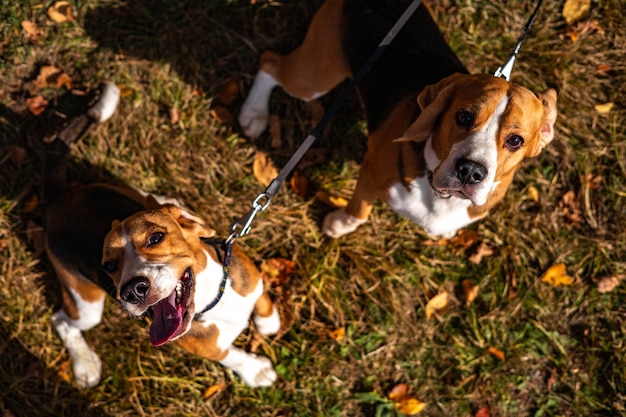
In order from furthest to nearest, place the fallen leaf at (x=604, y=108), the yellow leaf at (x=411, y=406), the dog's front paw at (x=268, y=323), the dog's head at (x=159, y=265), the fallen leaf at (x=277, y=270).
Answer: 1. the fallen leaf at (x=604, y=108)
2. the fallen leaf at (x=277, y=270)
3. the yellow leaf at (x=411, y=406)
4. the dog's front paw at (x=268, y=323)
5. the dog's head at (x=159, y=265)

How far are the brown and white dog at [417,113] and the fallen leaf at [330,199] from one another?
0.70 feet

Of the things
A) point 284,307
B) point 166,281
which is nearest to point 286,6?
point 284,307

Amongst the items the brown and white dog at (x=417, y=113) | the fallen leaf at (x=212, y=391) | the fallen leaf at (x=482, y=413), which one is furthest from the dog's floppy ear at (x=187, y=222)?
the fallen leaf at (x=482, y=413)

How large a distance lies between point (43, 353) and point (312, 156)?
9.77 ft

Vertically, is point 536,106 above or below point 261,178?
above

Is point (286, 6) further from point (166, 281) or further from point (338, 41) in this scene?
point (166, 281)

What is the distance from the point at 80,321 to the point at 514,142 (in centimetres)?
365

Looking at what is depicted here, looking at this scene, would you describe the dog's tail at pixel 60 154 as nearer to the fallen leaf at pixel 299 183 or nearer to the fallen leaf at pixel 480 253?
the fallen leaf at pixel 299 183

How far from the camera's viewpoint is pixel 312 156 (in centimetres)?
545

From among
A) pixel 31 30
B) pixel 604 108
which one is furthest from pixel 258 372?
pixel 604 108

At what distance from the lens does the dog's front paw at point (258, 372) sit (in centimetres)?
501

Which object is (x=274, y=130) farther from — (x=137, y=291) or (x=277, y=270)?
(x=137, y=291)

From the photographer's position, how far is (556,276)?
17.8 feet

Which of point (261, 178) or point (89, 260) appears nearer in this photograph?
point (89, 260)
